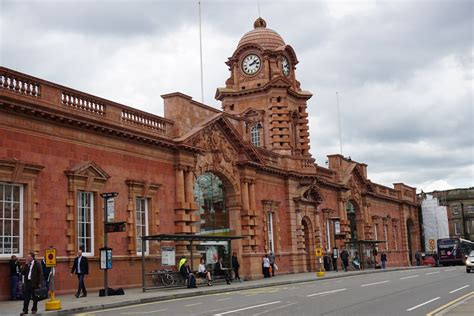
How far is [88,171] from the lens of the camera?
26.3 metres

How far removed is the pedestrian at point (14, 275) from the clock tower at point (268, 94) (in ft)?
98.8

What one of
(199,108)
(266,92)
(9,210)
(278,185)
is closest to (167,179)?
(199,108)

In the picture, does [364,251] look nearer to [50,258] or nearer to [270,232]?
[270,232]

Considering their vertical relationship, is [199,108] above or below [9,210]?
above

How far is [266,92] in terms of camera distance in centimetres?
5156

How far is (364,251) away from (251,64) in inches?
716

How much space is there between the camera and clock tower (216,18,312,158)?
50.9 metres

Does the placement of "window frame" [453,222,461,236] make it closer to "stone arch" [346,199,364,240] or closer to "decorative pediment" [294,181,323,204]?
"stone arch" [346,199,364,240]

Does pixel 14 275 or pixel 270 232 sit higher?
pixel 270 232

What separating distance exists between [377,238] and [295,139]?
56.3ft

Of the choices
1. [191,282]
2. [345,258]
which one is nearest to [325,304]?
[191,282]

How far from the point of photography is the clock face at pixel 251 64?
5209 centimetres

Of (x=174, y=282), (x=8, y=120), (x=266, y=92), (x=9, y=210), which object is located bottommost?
(x=174, y=282)

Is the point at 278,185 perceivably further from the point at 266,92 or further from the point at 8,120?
the point at 8,120
